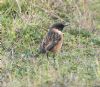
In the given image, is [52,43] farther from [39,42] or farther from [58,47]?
[39,42]

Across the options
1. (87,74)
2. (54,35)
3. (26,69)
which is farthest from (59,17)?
(87,74)

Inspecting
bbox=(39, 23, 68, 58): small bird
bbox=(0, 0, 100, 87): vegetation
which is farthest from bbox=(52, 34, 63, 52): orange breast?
bbox=(0, 0, 100, 87): vegetation

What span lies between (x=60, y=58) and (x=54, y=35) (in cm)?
59

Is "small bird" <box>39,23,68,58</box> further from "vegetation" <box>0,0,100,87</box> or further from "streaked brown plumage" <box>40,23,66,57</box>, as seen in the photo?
"vegetation" <box>0,0,100,87</box>

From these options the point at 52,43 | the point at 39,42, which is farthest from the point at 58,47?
the point at 39,42

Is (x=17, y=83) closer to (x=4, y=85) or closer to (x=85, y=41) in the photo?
(x=4, y=85)

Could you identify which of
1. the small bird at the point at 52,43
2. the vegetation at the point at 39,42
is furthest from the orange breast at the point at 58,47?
the vegetation at the point at 39,42

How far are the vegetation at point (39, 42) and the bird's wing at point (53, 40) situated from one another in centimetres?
A: 20

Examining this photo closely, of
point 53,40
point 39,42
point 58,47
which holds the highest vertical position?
point 53,40

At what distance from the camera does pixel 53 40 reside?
9703 mm

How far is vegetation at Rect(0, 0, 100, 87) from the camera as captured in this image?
290 inches

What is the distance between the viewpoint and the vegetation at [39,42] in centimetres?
737

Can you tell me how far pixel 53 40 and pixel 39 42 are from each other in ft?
3.22

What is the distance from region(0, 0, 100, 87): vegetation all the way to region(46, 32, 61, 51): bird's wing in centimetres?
20
